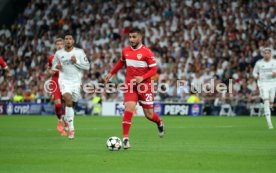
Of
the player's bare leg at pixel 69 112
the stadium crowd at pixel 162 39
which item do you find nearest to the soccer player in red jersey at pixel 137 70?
the player's bare leg at pixel 69 112

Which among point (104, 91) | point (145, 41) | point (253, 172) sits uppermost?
point (145, 41)

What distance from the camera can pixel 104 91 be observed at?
3725cm

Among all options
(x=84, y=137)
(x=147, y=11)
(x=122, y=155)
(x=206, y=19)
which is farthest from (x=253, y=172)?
(x=147, y=11)

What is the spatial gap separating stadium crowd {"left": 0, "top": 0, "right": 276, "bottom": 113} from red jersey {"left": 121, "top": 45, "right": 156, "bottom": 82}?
63.8 feet

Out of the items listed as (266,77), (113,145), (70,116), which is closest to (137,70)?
(113,145)

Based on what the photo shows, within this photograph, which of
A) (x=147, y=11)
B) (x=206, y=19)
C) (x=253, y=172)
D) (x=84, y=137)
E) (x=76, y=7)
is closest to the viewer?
(x=253, y=172)

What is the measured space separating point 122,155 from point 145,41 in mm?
25694

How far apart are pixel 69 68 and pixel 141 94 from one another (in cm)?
385

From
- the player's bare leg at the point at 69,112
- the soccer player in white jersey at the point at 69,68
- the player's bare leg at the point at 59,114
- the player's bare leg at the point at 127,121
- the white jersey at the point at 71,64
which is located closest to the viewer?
the player's bare leg at the point at 127,121

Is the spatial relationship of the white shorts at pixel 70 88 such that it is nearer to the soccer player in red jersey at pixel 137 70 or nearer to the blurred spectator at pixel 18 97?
the soccer player in red jersey at pixel 137 70

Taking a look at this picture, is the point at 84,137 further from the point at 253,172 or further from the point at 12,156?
the point at 253,172

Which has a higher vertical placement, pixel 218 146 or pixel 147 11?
pixel 147 11

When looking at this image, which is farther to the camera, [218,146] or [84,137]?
[84,137]

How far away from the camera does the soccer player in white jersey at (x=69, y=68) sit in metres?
18.7
